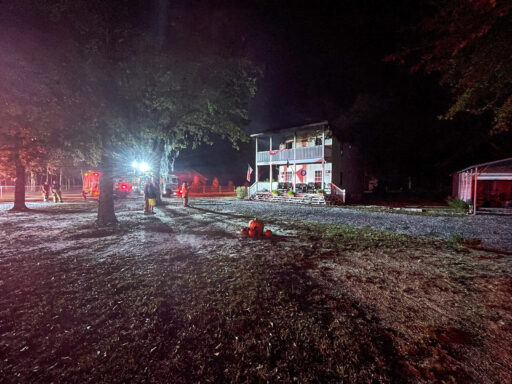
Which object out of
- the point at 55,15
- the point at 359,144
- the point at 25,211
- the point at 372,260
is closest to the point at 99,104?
the point at 55,15

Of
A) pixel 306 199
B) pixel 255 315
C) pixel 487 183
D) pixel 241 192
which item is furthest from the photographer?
pixel 241 192

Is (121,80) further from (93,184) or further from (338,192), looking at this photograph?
(93,184)

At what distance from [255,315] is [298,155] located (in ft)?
67.6

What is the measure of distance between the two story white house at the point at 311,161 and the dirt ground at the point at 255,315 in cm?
1618

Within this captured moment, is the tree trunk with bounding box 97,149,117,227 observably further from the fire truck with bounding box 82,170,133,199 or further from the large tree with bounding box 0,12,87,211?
the fire truck with bounding box 82,170,133,199

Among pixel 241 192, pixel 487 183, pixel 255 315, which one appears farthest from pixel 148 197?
pixel 487 183

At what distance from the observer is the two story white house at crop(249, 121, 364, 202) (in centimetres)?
2155

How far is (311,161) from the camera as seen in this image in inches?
854

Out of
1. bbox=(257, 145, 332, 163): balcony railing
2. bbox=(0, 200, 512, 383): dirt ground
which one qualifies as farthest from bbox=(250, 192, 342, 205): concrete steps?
bbox=(0, 200, 512, 383): dirt ground

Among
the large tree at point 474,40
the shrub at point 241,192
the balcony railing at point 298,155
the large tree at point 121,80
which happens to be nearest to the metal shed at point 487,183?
the large tree at point 474,40

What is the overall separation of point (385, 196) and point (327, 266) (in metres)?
24.6

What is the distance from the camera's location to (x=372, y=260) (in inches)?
197

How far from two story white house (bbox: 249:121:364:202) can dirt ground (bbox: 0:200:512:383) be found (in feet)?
53.1

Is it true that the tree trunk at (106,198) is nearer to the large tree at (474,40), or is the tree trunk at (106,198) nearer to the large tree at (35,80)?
the large tree at (35,80)
